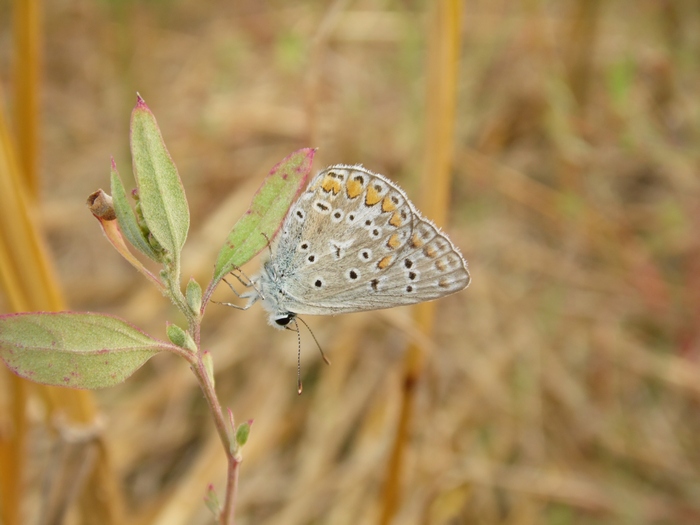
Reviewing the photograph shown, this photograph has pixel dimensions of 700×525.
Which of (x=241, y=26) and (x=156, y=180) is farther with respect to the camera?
(x=241, y=26)

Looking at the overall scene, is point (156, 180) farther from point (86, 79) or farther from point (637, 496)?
point (86, 79)

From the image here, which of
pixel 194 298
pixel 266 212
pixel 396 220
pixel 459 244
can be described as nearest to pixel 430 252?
pixel 396 220

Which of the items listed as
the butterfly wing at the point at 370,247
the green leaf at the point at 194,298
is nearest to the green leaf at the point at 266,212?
the green leaf at the point at 194,298

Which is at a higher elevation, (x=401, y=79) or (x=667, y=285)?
(x=401, y=79)

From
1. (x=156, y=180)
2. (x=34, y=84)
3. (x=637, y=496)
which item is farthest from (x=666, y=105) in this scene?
(x=156, y=180)

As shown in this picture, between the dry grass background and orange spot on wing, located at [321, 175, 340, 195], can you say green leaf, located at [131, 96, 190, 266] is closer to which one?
orange spot on wing, located at [321, 175, 340, 195]

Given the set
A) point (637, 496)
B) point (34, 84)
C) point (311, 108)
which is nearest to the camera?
point (34, 84)
